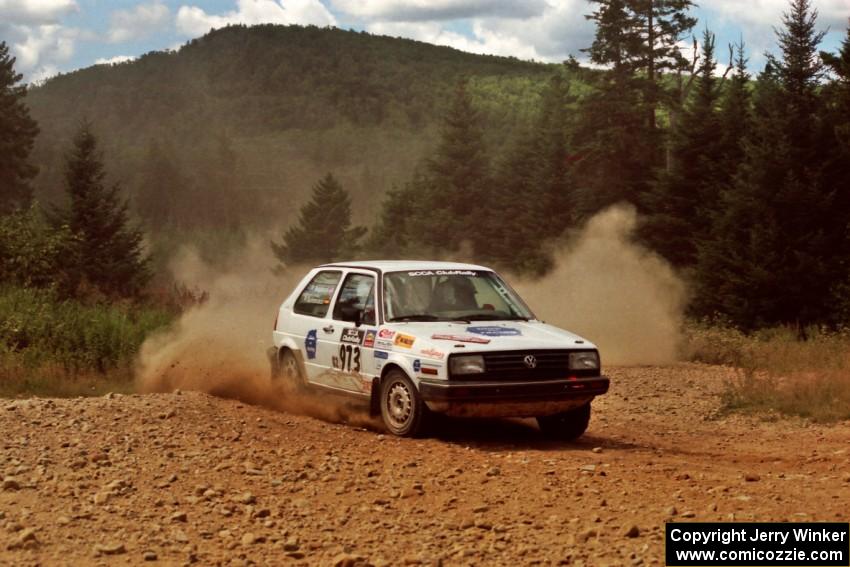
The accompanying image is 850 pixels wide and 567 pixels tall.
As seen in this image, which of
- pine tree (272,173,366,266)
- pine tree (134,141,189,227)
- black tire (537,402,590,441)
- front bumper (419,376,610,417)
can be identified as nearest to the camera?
front bumper (419,376,610,417)

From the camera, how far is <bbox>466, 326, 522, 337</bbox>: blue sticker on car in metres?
10.0

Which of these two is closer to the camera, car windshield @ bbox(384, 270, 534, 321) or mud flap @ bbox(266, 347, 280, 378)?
car windshield @ bbox(384, 270, 534, 321)

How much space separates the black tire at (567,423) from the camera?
10.5 meters

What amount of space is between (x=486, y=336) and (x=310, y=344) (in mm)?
2519

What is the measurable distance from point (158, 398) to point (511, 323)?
386 cm

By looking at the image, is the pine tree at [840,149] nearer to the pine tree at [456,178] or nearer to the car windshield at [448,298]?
the car windshield at [448,298]

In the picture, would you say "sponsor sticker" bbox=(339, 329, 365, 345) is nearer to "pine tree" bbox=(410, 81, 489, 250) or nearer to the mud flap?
the mud flap

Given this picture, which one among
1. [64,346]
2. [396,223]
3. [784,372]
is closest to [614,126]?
[396,223]

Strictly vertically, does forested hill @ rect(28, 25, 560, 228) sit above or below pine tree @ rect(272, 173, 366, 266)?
above

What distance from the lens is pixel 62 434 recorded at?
9.21 metres

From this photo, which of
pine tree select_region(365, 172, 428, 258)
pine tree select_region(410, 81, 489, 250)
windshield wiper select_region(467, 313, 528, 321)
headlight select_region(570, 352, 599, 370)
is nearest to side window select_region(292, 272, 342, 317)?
windshield wiper select_region(467, 313, 528, 321)

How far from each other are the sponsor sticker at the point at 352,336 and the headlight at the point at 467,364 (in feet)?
4.92

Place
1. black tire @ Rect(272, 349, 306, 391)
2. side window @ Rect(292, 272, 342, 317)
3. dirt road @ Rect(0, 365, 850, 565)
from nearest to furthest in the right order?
1. dirt road @ Rect(0, 365, 850, 565)
2. side window @ Rect(292, 272, 342, 317)
3. black tire @ Rect(272, 349, 306, 391)

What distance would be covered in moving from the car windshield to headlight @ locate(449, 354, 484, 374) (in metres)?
1.07
